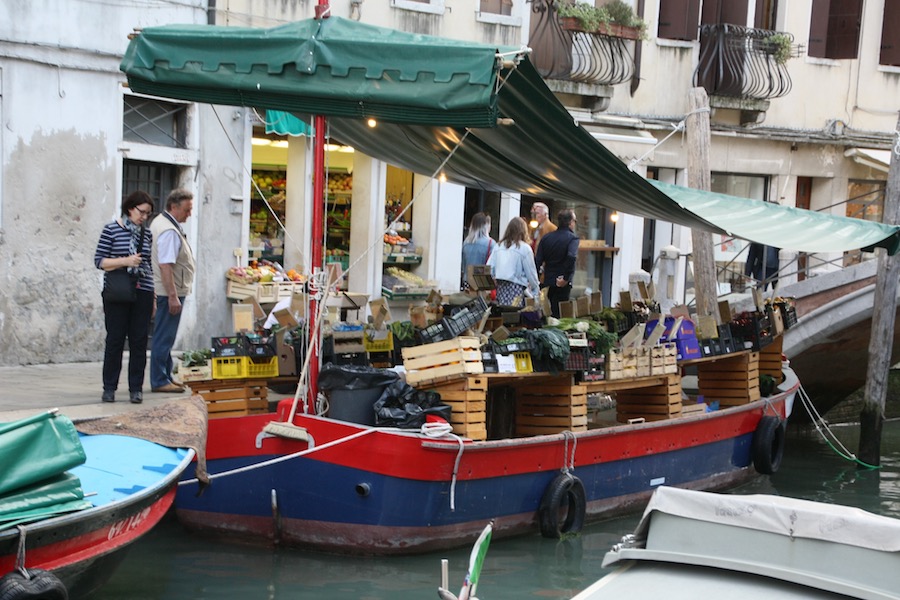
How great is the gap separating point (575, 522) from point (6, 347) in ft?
19.7

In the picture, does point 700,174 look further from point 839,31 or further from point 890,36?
point 890,36

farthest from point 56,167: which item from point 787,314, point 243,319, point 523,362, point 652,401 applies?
point 787,314

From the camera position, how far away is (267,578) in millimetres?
8539

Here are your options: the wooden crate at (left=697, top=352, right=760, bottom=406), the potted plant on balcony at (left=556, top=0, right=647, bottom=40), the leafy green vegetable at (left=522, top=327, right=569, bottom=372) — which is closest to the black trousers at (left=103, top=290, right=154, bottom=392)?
the leafy green vegetable at (left=522, top=327, right=569, bottom=372)

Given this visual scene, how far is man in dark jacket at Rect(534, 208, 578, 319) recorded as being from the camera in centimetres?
1447

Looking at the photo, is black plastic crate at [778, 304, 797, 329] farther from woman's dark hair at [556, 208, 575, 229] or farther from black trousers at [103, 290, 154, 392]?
black trousers at [103, 290, 154, 392]

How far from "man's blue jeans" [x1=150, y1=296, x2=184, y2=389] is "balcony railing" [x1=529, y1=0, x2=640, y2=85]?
831cm

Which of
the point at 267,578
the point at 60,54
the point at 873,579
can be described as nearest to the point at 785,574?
the point at 873,579

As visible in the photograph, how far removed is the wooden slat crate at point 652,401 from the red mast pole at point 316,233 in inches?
142

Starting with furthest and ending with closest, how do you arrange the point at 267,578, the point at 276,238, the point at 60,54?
the point at 276,238, the point at 60,54, the point at 267,578

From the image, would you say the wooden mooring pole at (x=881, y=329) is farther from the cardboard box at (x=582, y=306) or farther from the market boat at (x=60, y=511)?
the market boat at (x=60, y=511)

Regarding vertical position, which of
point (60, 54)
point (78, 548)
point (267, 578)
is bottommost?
point (267, 578)

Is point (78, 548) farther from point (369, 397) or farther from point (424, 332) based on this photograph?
point (424, 332)

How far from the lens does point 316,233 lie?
9.01m
